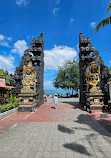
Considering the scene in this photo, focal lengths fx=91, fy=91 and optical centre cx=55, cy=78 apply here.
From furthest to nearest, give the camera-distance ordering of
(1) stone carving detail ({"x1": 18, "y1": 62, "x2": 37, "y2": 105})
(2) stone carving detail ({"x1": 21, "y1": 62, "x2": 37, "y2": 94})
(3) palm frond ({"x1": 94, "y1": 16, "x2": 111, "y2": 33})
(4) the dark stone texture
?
(4) the dark stone texture, (2) stone carving detail ({"x1": 21, "y1": 62, "x2": 37, "y2": 94}), (1) stone carving detail ({"x1": 18, "y1": 62, "x2": 37, "y2": 105}), (3) palm frond ({"x1": 94, "y1": 16, "x2": 111, "y2": 33})

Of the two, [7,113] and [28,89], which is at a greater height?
[28,89]

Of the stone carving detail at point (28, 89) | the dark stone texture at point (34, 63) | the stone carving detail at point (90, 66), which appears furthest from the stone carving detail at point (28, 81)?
the stone carving detail at point (90, 66)

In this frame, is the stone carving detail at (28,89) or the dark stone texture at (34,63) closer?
the stone carving detail at (28,89)

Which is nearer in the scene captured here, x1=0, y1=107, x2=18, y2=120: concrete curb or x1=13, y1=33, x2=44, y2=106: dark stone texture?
x1=0, y1=107, x2=18, y2=120: concrete curb

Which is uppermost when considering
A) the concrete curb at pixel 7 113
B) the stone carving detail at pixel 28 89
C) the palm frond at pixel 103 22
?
the palm frond at pixel 103 22

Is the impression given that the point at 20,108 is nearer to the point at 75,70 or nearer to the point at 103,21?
the point at 103,21

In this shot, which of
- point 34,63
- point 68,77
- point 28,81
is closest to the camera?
point 28,81

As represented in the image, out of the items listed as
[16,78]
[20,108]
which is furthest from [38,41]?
[20,108]

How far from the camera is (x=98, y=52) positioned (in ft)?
38.1

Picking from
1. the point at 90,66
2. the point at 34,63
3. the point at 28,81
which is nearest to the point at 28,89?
the point at 28,81

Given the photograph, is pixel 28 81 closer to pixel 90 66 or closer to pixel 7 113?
pixel 7 113

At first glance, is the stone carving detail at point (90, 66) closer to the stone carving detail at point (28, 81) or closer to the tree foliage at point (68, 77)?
the stone carving detail at point (28, 81)

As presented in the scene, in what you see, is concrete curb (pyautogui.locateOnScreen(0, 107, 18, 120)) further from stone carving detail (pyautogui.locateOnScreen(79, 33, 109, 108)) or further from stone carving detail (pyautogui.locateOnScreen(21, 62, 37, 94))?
stone carving detail (pyautogui.locateOnScreen(79, 33, 109, 108))

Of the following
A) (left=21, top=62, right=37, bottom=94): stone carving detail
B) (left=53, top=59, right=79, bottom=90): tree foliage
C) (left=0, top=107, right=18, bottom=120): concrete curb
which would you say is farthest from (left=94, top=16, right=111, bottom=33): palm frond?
(left=53, top=59, right=79, bottom=90): tree foliage
